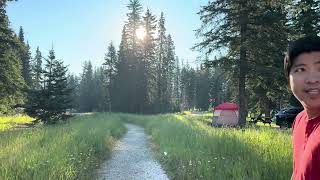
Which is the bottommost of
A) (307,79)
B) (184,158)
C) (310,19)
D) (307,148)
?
(184,158)

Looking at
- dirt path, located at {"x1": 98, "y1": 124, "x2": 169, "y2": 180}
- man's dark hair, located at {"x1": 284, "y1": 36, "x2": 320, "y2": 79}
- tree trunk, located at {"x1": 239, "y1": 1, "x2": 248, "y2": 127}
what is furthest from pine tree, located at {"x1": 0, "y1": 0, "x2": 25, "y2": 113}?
man's dark hair, located at {"x1": 284, "y1": 36, "x2": 320, "y2": 79}

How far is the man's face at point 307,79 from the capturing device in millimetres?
2244

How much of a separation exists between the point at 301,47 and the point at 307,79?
20 centimetres

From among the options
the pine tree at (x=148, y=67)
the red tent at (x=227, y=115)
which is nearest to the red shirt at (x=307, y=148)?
the red tent at (x=227, y=115)

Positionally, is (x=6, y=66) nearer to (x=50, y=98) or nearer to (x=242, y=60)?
(x=50, y=98)

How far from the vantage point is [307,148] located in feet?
6.89

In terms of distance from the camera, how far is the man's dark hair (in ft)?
7.71

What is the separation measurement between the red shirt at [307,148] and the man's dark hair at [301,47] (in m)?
0.32

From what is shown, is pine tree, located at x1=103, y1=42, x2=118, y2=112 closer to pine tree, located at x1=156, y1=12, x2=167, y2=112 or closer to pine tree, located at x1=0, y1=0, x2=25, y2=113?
pine tree, located at x1=156, y1=12, x2=167, y2=112

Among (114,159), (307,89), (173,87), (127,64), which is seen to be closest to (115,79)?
(127,64)

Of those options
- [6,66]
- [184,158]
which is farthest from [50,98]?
[184,158]

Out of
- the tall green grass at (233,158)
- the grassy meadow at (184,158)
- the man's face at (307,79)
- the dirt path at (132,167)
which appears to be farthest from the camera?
the dirt path at (132,167)

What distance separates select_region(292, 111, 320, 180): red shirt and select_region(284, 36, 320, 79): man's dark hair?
0.32 metres

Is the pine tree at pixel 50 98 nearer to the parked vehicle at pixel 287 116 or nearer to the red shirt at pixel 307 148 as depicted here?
the parked vehicle at pixel 287 116
